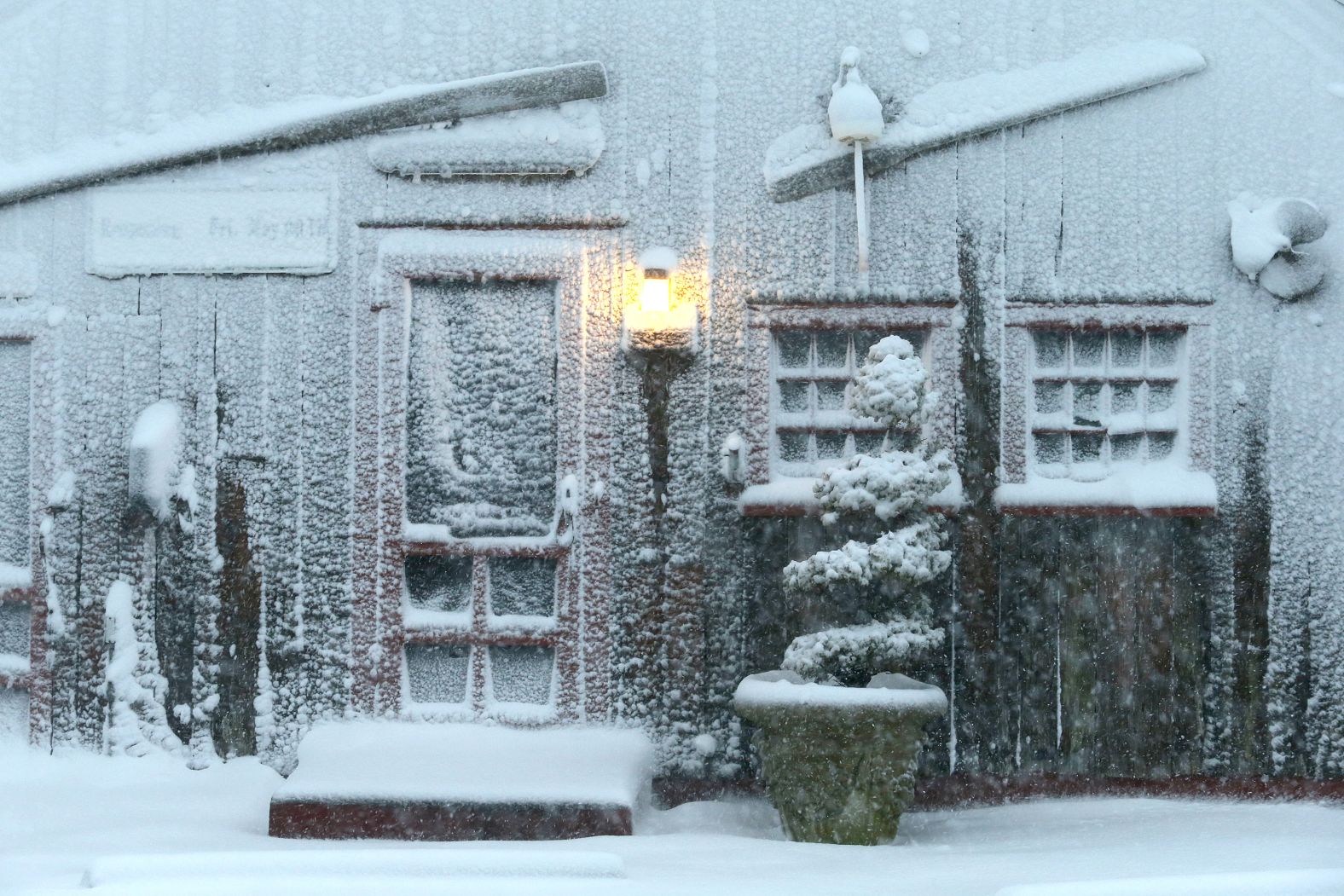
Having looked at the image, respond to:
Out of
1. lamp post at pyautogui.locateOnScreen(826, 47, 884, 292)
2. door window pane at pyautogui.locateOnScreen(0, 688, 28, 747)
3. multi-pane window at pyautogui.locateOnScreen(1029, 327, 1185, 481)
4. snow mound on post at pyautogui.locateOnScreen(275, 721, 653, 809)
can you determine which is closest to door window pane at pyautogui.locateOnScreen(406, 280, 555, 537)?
snow mound on post at pyautogui.locateOnScreen(275, 721, 653, 809)

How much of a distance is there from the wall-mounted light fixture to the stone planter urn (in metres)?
1.58

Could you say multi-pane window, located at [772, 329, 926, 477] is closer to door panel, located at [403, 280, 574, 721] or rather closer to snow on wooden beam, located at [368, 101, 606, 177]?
door panel, located at [403, 280, 574, 721]

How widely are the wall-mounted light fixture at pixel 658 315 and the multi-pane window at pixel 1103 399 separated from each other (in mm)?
1580

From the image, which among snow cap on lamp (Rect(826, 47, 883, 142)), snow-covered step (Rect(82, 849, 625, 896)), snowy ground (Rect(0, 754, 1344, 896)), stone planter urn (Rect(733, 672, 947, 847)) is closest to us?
snow-covered step (Rect(82, 849, 625, 896))

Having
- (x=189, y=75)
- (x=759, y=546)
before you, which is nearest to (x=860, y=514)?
(x=759, y=546)

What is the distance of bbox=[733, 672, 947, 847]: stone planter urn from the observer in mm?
5242

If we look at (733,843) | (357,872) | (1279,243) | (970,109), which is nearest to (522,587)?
(733,843)

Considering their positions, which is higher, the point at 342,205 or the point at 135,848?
the point at 342,205

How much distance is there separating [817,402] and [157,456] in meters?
A: 2.91

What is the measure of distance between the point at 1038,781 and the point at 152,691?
154 inches

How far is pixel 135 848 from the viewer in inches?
201

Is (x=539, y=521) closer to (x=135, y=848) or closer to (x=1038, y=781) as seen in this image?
(x=135, y=848)

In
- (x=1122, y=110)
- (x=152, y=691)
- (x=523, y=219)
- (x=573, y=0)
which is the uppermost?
(x=573, y=0)

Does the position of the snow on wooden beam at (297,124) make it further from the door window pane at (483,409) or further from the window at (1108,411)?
the window at (1108,411)
